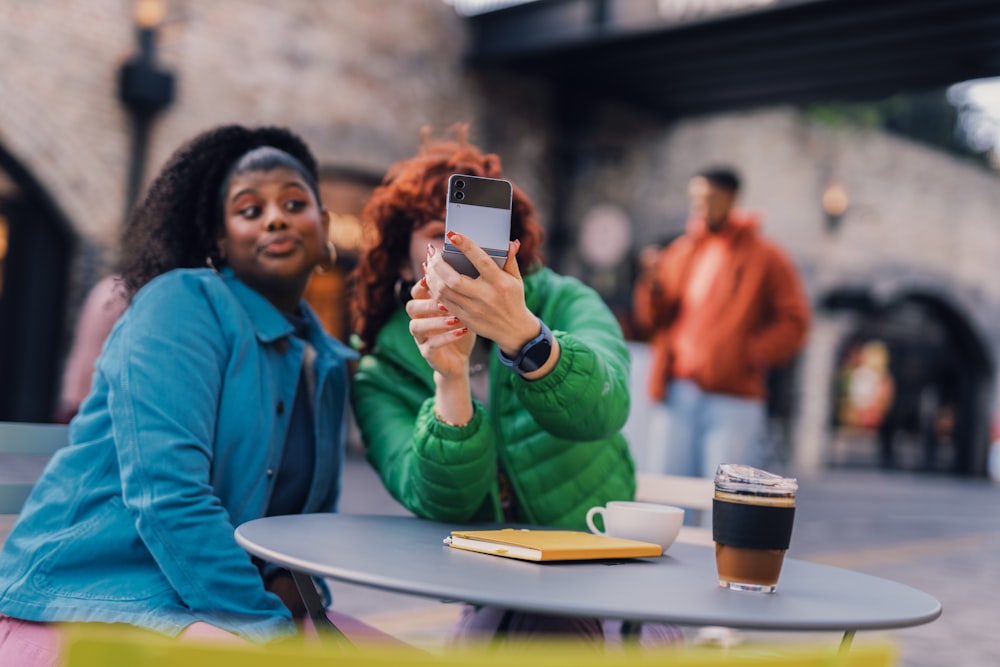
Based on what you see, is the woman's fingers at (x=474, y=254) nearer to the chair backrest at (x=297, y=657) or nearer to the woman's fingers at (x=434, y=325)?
the woman's fingers at (x=434, y=325)

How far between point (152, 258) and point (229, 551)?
76cm

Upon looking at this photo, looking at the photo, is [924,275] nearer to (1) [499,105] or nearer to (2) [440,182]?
(1) [499,105]

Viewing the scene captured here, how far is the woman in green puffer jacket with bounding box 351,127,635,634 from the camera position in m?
1.64

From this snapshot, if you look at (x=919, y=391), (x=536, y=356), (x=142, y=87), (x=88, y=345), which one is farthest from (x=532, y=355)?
(x=919, y=391)

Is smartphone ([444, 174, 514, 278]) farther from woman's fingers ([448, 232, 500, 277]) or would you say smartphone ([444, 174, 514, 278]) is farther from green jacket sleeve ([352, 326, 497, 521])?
green jacket sleeve ([352, 326, 497, 521])

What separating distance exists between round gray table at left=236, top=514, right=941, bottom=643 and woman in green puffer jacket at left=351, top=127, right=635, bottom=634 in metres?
0.21

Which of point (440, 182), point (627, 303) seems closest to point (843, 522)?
point (627, 303)

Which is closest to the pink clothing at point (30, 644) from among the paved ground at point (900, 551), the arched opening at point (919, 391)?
the paved ground at point (900, 551)

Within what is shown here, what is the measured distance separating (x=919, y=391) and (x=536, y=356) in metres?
19.2

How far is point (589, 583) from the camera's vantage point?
4.40 ft

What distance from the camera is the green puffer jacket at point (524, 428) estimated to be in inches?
70.8

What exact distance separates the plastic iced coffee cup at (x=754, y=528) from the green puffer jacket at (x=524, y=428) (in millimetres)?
421

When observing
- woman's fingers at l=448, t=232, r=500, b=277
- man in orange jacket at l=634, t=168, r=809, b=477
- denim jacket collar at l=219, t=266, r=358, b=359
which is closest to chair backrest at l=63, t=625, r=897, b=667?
woman's fingers at l=448, t=232, r=500, b=277

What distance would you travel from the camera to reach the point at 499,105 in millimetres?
11609
